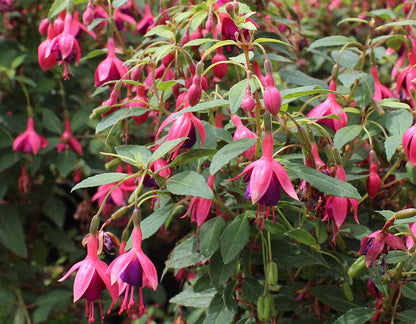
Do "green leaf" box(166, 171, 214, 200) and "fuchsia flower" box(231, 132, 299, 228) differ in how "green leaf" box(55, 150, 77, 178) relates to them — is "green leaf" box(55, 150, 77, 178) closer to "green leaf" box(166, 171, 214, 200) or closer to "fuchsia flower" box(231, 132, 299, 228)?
"green leaf" box(166, 171, 214, 200)

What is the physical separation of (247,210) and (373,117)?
359 millimetres

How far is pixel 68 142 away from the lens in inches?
63.8

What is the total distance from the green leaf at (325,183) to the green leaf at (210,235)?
189mm

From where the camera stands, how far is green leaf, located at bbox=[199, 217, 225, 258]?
907 mm

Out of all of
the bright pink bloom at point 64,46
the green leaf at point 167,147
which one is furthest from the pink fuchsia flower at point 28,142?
the green leaf at point 167,147

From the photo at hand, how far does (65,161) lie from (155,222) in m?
0.77

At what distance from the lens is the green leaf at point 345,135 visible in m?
0.96

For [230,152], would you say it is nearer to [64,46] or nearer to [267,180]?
[267,180]

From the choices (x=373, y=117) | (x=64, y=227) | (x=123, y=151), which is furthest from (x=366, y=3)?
(x=123, y=151)

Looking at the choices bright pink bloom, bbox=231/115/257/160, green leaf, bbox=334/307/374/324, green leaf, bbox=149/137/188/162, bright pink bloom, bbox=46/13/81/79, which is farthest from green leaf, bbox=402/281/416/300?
bright pink bloom, bbox=46/13/81/79

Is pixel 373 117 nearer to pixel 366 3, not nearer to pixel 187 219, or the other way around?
pixel 187 219

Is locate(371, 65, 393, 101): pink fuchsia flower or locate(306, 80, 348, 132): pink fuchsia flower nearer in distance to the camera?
locate(306, 80, 348, 132): pink fuchsia flower

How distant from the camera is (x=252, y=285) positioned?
1020mm

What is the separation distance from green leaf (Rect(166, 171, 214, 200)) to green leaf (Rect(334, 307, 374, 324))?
340mm
